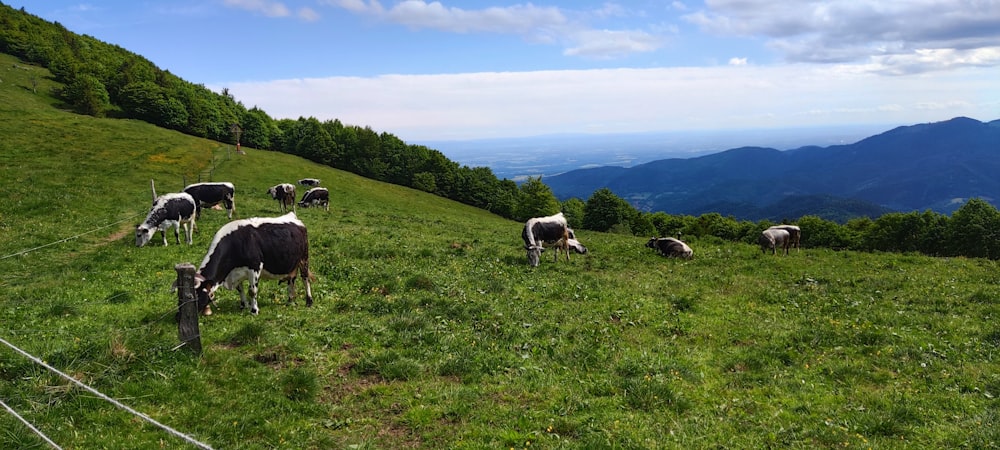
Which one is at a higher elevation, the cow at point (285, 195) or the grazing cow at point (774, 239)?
the cow at point (285, 195)

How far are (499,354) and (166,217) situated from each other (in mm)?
19349

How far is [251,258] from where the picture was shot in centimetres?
1305

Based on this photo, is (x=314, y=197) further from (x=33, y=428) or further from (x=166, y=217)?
(x=33, y=428)

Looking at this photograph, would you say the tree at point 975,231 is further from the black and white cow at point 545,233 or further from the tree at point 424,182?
the tree at point 424,182

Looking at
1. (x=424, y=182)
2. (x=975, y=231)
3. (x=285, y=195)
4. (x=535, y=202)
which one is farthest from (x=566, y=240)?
(x=424, y=182)

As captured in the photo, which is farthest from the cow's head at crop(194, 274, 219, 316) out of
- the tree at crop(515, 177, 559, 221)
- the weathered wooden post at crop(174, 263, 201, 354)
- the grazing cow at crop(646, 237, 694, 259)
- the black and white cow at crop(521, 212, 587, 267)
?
the tree at crop(515, 177, 559, 221)

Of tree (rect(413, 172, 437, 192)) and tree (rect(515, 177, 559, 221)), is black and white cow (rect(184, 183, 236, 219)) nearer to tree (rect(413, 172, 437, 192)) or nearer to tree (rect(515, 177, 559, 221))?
tree (rect(515, 177, 559, 221))

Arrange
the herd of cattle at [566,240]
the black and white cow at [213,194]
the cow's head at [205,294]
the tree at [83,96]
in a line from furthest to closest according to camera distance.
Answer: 1. the tree at [83,96]
2. the black and white cow at [213,194]
3. the herd of cattle at [566,240]
4. the cow's head at [205,294]

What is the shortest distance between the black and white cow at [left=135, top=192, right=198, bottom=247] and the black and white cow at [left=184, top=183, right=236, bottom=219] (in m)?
7.19

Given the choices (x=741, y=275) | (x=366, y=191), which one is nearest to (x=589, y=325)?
(x=741, y=275)

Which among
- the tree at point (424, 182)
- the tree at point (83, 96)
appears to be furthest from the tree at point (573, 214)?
the tree at point (83, 96)

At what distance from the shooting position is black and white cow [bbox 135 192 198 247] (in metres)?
21.8

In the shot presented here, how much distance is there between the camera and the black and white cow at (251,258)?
1248 cm

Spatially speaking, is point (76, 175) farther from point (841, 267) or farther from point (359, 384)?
point (841, 267)
